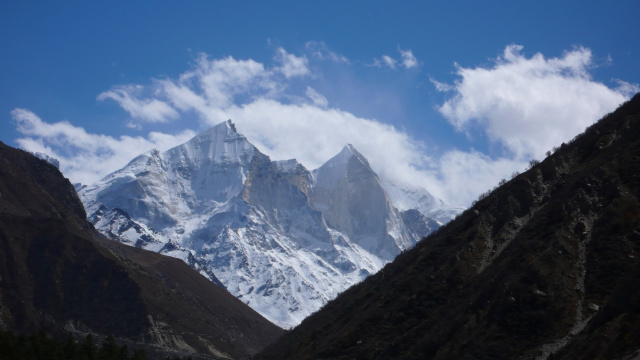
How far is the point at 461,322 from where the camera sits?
6153cm

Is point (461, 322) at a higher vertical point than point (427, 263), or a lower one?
lower

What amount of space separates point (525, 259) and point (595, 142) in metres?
27.2

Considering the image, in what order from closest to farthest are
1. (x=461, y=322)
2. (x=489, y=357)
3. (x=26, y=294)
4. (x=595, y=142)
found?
(x=489, y=357) < (x=461, y=322) < (x=595, y=142) < (x=26, y=294)

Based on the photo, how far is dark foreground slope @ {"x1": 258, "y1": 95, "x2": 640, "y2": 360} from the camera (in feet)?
176

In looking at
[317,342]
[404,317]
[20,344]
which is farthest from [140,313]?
[404,317]

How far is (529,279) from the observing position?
60.6 m

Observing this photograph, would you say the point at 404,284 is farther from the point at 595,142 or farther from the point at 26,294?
the point at 26,294

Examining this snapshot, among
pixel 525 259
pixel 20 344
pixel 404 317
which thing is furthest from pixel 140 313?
pixel 525 259

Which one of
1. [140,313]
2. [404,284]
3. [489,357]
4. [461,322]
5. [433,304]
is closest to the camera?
[489,357]

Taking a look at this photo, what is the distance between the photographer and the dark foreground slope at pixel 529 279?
53.7 metres

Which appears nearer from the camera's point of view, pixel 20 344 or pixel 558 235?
pixel 558 235

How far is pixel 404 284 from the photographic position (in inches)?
3086

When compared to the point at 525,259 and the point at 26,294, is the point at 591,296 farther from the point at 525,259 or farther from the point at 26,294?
the point at 26,294

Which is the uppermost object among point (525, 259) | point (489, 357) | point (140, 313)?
point (140, 313)
